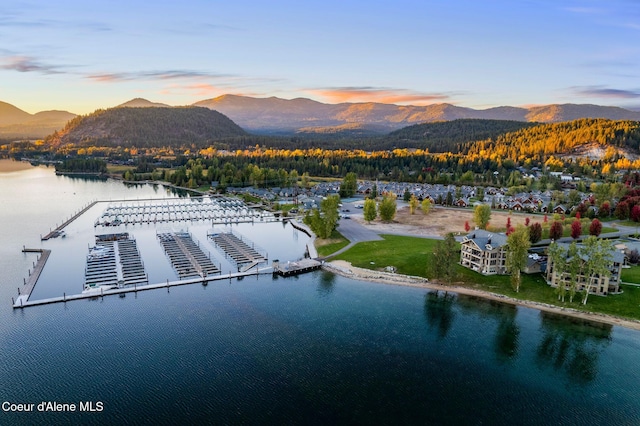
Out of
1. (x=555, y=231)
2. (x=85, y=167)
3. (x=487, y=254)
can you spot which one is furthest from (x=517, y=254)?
(x=85, y=167)

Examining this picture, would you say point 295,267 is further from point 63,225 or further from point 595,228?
point 63,225

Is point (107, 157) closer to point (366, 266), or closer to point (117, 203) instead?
point (117, 203)

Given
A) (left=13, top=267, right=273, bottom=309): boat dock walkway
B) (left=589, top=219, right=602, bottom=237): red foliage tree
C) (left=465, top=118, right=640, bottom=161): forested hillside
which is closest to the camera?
(left=13, top=267, right=273, bottom=309): boat dock walkway

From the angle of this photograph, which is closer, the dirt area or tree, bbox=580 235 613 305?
tree, bbox=580 235 613 305

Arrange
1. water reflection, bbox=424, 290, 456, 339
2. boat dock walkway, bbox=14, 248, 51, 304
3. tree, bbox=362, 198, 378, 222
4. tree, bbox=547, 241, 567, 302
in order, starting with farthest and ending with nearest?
tree, bbox=362, 198, 378, 222
tree, bbox=547, 241, 567, 302
boat dock walkway, bbox=14, 248, 51, 304
water reflection, bbox=424, 290, 456, 339

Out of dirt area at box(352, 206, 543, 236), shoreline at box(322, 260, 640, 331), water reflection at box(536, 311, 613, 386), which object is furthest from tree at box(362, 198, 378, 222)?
water reflection at box(536, 311, 613, 386)

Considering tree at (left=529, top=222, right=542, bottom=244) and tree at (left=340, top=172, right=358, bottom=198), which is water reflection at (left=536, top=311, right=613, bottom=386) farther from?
tree at (left=340, top=172, right=358, bottom=198)
